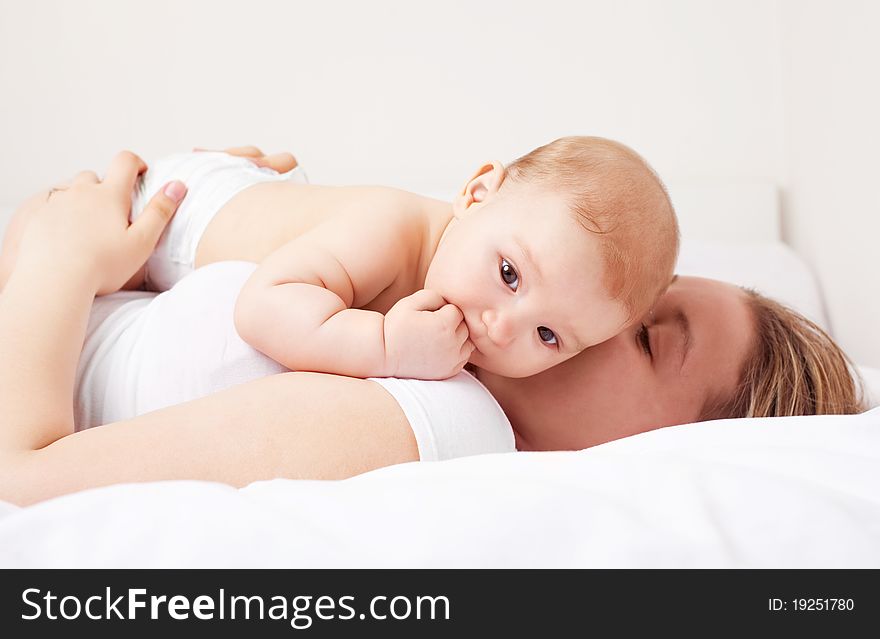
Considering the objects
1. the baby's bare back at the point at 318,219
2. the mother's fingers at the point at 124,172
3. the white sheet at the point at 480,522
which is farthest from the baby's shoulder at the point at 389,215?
the white sheet at the point at 480,522

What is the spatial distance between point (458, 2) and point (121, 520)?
79.3 inches

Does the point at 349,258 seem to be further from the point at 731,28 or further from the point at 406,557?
the point at 731,28

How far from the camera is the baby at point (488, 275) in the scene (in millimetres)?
969

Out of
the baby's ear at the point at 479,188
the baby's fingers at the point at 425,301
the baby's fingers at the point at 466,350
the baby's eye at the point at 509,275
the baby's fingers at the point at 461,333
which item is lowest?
the baby's fingers at the point at 466,350

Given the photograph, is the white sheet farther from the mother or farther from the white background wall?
the white background wall

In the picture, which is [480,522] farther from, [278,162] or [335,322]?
[278,162]

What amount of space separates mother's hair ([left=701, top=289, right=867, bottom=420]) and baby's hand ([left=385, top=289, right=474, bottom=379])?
0.39m

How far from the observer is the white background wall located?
2246 mm

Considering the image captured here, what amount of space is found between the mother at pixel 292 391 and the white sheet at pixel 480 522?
17 centimetres

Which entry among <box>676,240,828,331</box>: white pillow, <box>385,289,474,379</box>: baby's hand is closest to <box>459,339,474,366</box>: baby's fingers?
<box>385,289,474,379</box>: baby's hand

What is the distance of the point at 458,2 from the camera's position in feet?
7.48

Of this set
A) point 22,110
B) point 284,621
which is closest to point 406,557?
point 284,621

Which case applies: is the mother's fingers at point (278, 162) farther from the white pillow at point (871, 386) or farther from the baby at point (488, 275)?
the white pillow at point (871, 386)

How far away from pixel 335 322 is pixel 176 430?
24 centimetres
